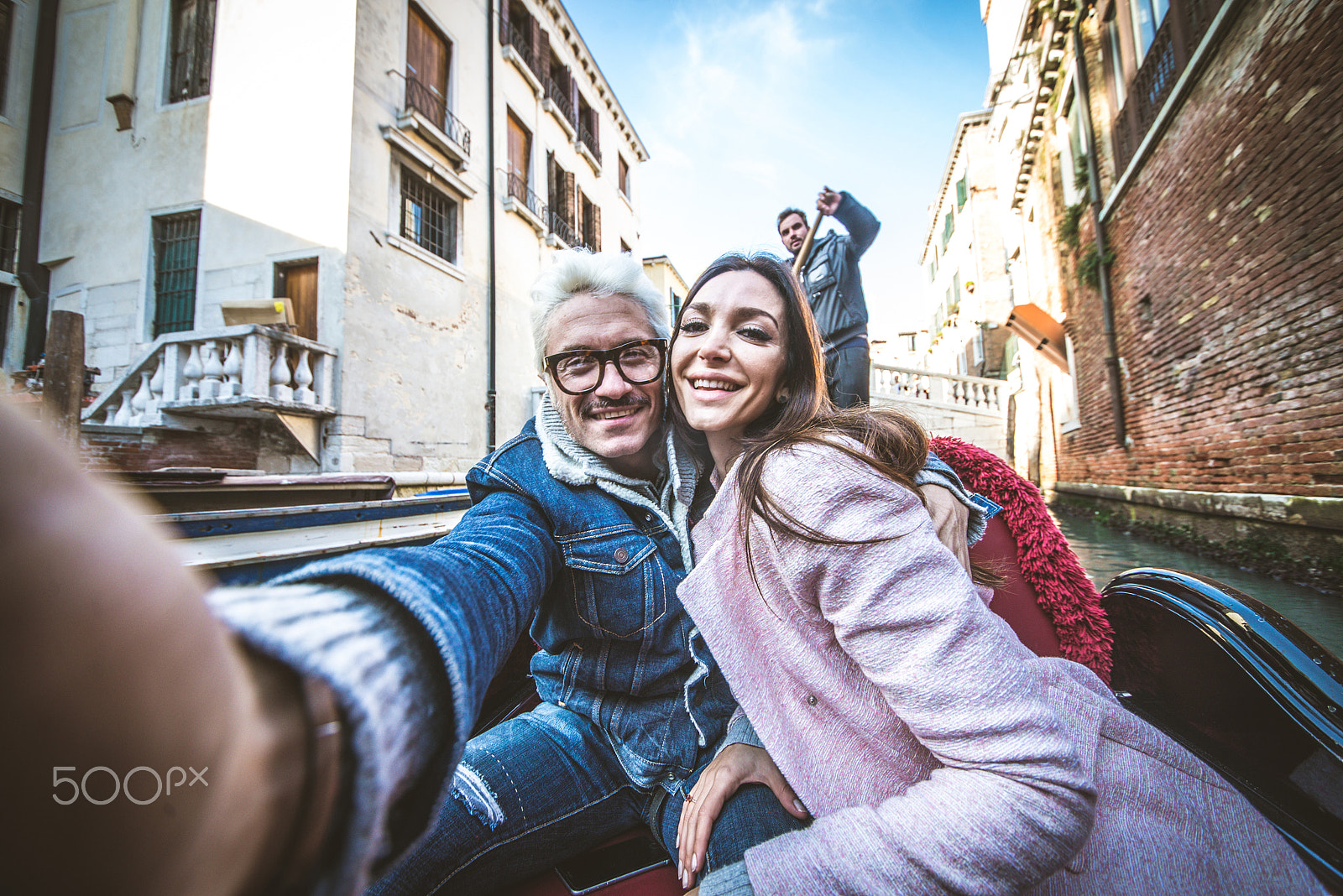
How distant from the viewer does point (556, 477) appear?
4.09 ft

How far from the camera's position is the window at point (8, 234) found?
8875 mm

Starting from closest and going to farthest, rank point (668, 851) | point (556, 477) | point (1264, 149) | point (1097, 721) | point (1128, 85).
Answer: point (1097, 721) → point (668, 851) → point (556, 477) → point (1264, 149) → point (1128, 85)

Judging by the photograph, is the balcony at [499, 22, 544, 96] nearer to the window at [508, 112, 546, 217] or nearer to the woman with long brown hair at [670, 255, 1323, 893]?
the window at [508, 112, 546, 217]

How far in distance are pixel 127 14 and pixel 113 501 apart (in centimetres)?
1355

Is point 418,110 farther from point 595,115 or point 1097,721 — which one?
point 1097,721

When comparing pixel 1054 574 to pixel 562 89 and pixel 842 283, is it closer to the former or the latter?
pixel 842 283

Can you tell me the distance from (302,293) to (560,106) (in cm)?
866

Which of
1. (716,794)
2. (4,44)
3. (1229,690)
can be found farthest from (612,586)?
(4,44)

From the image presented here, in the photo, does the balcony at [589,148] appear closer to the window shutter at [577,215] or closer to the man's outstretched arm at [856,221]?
the window shutter at [577,215]

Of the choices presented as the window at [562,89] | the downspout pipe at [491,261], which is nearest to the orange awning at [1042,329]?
the downspout pipe at [491,261]

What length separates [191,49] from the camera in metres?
8.65

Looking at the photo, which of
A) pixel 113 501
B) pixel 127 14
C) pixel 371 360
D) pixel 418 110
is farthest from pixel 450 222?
pixel 113 501

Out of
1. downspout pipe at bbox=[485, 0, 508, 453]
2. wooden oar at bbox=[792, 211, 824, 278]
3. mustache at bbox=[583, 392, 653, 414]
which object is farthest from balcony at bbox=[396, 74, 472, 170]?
mustache at bbox=[583, 392, 653, 414]

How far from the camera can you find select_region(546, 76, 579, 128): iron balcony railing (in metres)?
12.5
